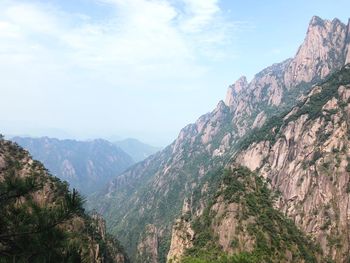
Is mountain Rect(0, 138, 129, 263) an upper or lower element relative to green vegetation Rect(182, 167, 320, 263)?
upper

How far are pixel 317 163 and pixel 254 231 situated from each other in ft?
150

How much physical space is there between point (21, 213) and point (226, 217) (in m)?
91.2

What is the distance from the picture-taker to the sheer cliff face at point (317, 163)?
120 m

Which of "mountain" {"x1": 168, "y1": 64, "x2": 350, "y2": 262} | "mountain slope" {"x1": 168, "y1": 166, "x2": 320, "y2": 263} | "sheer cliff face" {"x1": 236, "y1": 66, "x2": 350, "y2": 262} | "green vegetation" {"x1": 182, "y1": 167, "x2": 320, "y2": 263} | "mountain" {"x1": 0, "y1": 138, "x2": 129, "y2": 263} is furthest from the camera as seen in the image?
"sheer cliff face" {"x1": 236, "y1": 66, "x2": 350, "y2": 262}

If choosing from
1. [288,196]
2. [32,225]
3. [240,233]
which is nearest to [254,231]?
[240,233]

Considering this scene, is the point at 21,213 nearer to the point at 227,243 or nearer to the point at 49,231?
the point at 49,231

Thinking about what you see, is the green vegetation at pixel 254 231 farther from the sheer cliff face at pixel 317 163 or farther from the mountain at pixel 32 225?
the mountain at pixel 32 225

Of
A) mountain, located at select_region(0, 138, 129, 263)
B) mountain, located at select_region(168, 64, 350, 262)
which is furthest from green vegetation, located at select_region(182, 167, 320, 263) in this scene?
mountain, located at select_region(0, 138, 129, 263)

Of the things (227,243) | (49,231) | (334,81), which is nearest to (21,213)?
(49,231)

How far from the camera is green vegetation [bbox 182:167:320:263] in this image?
92812 millimetres

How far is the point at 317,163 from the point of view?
5221 inches

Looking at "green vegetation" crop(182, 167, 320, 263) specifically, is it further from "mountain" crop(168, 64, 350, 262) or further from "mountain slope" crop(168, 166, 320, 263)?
"mountain" crop(168, 64, 350, 262)

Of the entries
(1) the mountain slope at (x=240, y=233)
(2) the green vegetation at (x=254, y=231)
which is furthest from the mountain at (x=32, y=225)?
(1) the mountain slope at (x=240, y=233)

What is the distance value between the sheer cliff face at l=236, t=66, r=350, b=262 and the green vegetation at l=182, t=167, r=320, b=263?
23.8 feet
